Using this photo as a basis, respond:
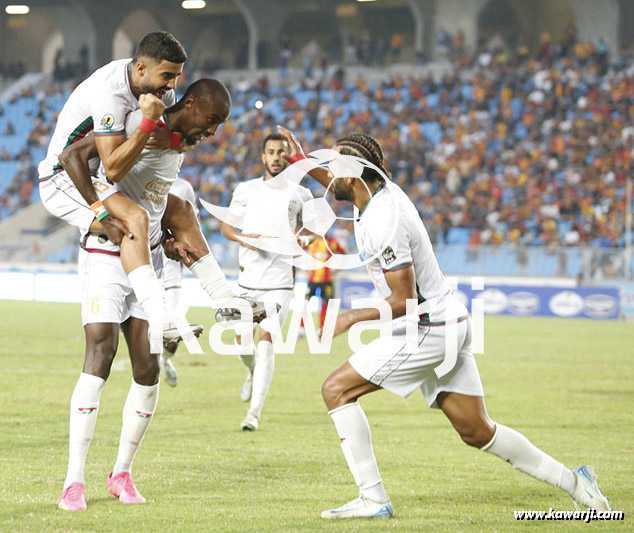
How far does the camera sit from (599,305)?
27062 millimetres

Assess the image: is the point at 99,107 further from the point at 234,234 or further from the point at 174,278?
the point at 174,278

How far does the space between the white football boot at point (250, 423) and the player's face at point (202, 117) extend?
399 centimetres

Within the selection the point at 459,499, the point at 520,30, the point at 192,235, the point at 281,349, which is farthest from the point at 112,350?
the point at 520,30

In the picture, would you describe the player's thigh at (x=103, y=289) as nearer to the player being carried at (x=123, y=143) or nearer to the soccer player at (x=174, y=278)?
the player being carried at (x=123, y=143)

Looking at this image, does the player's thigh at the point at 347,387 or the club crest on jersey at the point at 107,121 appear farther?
the player's thigh at the point at 347,387

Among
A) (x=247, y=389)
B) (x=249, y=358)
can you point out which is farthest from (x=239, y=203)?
(x=247, y=389)

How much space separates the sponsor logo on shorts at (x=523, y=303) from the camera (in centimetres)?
2761

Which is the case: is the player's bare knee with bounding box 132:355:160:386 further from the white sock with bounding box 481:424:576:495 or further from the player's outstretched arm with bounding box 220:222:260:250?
the player's outstretched arm with bounding box 220:222:260:250

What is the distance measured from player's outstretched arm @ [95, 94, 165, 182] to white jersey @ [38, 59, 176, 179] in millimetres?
61

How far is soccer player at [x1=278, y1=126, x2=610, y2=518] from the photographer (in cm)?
575

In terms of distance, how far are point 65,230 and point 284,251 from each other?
77.8 feet

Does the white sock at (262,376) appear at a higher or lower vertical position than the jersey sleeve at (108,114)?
lower

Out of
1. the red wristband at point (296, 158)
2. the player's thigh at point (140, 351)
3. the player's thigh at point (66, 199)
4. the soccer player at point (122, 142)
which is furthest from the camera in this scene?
the red wristband at point (296, 158)

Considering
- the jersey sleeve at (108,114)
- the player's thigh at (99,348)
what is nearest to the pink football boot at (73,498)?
the player's thigh at (99,348)
